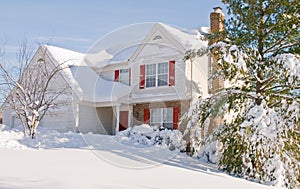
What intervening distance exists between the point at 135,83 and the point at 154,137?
14.5 feet

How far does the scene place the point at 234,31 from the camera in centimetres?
1245

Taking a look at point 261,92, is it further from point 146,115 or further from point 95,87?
point 95,87

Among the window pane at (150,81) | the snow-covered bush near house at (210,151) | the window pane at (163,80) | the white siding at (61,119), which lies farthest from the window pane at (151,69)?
the snow-covered bush near house at (210,151)

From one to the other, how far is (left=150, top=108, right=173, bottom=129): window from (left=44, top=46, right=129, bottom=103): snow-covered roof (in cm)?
207

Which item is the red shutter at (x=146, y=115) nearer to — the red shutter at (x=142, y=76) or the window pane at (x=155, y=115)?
the window pane at (x=155, y=115)

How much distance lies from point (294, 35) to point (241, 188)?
6726 millimetres

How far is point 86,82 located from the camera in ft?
Result: 66.4

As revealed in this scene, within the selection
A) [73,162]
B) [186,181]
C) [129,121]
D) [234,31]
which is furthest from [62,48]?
[186,181]

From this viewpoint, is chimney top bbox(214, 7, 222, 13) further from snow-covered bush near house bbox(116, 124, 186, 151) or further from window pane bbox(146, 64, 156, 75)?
snow-covered bush near house bbox(116, 124, 186, 151)

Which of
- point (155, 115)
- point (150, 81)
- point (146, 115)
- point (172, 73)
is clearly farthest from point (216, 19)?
point (146, 115)

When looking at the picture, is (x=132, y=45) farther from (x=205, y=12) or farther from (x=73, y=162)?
(x=73, y=162)

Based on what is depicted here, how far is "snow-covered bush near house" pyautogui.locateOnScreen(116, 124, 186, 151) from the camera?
14414mm

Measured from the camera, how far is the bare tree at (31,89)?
47.8 ft

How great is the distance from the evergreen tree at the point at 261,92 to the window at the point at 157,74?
4924 mm
